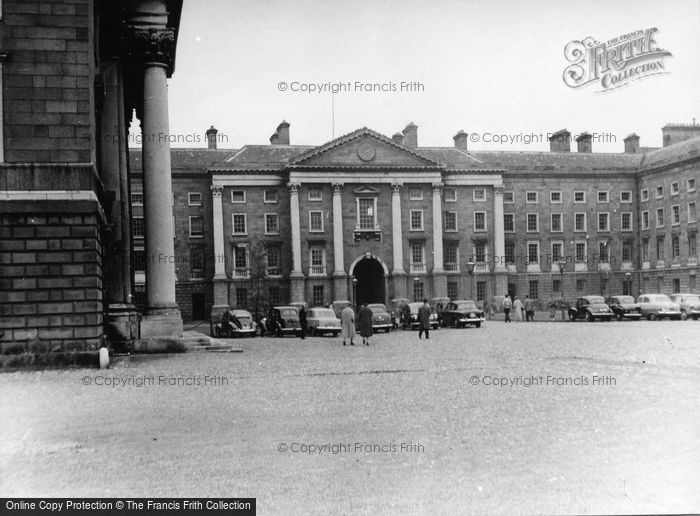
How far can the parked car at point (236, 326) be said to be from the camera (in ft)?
116

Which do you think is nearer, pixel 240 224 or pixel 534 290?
pixel 240 224

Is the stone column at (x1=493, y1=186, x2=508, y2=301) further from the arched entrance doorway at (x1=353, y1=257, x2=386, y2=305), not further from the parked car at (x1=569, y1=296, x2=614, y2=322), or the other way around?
the parked car at (x1=569, y1=296, x2=614, y2=322)

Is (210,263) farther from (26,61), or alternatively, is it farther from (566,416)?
(566,416)

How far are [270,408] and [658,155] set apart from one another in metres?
62.9

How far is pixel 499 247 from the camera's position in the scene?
66.9m

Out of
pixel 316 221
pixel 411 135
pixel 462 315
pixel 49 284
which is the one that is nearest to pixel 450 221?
pixel 411 135

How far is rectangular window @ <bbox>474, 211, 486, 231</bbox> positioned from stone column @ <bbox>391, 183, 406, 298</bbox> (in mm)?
7370

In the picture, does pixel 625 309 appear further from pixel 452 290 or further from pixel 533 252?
pixel 533 252

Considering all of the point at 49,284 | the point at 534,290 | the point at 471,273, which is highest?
the point at 49,284

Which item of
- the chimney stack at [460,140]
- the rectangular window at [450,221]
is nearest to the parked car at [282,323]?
the rectangular window at [450,221]

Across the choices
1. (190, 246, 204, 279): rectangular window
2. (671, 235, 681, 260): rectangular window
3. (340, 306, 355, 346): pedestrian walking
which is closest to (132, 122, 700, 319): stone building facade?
(190, 246, 204, 279): rectangular window

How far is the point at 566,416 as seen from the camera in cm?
963

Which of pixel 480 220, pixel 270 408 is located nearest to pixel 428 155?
pixel 480 220

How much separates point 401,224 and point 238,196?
45.9 ft
